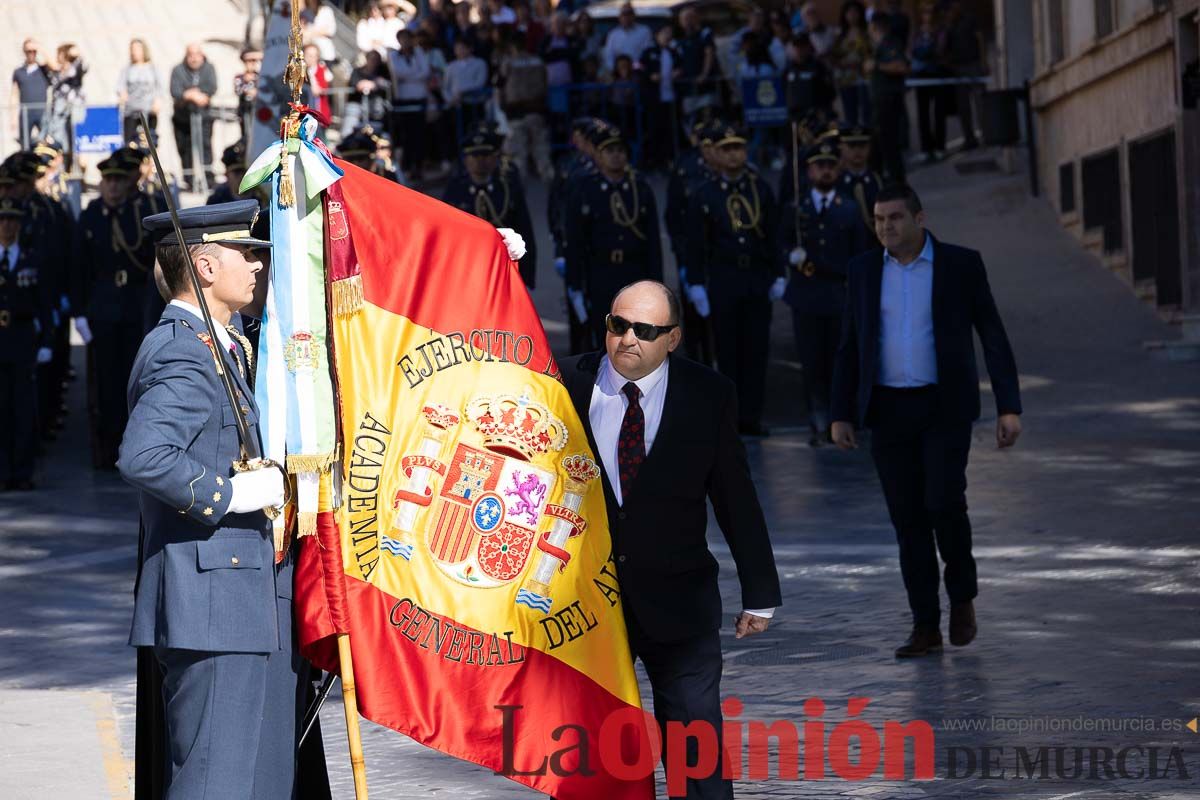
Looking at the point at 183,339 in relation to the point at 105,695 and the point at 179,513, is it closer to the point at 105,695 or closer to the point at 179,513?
the point at 179,513

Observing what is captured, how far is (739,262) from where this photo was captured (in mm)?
15383

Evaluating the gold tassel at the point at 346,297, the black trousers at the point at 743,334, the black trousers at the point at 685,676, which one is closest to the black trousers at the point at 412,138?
the black trousers at the point at 743,334

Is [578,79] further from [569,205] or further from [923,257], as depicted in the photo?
[923,257]

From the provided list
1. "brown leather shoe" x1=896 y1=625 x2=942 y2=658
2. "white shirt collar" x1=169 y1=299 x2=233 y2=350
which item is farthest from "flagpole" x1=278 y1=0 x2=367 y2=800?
"brown leather shoe" x1=896 y1=625 x2=942 y2=658

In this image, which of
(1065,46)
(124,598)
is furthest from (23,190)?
(1065,46)

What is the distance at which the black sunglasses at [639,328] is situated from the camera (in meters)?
5.74

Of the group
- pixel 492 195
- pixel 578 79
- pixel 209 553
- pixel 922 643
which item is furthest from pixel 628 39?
pixel 209 553

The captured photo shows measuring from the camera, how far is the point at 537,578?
5672 mm

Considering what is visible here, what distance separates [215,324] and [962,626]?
412 cm

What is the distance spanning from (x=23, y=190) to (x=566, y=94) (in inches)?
453

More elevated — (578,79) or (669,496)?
(578,79)

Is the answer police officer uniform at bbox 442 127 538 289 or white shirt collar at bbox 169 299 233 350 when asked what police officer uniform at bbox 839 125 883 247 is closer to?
police officer uniform at bbox 442 127 538 289

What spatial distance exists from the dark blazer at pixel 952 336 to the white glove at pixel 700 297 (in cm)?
679

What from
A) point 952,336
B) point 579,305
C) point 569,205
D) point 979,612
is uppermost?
point 569,205
